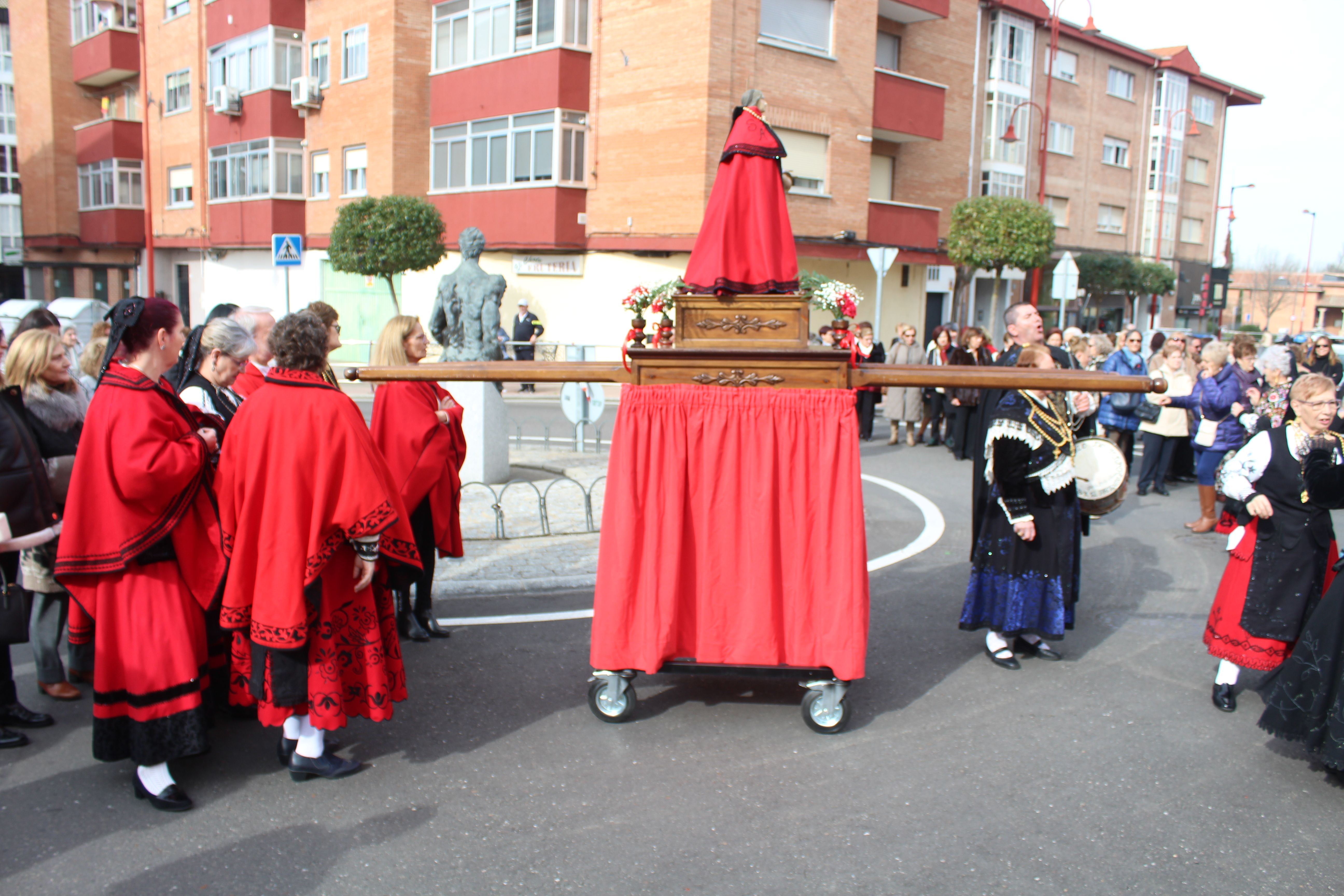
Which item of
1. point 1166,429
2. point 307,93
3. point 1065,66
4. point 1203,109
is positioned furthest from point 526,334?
point 1203,109

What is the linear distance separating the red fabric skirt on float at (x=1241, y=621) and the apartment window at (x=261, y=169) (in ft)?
99.9

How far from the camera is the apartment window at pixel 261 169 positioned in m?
30.5

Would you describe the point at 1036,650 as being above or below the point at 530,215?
below

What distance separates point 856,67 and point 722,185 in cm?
2187

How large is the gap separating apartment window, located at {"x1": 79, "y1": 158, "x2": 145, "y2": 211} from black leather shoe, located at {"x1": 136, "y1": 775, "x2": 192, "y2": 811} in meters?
39.1

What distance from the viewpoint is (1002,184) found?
3347cm

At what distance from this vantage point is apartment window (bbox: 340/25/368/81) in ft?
90.9

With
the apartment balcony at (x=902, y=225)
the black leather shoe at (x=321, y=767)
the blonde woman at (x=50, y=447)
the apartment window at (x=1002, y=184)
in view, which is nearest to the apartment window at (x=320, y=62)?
the apartment balcony at (x=902, y=225)

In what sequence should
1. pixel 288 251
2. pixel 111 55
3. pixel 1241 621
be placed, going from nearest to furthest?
pixel 1241 621 < pixel 288 251 < pixel 111 55

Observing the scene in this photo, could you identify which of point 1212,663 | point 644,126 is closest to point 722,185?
point 1212,663

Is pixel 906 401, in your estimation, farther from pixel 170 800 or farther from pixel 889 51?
pixel 889 51

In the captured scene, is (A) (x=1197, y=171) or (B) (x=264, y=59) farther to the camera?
(A) (x=1197, y=171)

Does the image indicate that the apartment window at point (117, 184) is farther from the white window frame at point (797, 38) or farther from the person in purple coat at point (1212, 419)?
A: the person in purple coat at point (1212, 419)

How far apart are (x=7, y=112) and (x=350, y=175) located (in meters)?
29.8
